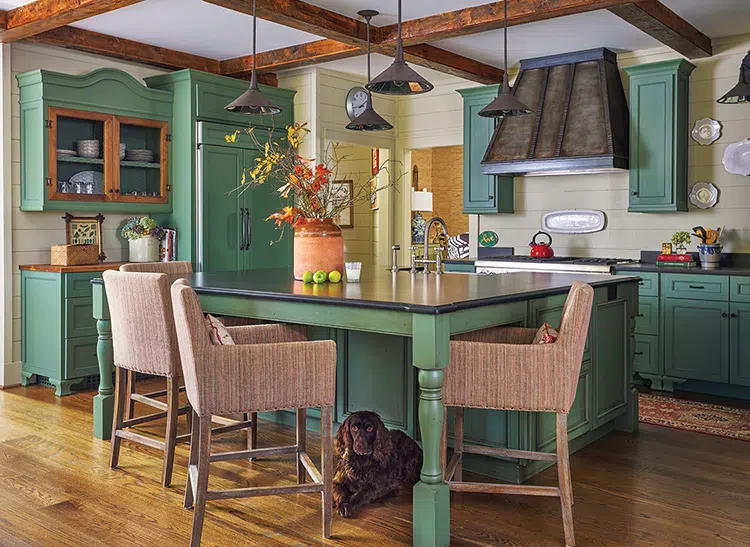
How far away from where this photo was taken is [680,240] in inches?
228

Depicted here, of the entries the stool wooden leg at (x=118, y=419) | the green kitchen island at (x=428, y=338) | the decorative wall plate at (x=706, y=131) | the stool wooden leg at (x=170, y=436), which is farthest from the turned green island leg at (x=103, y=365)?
the decorative wall plate at (x=706, y=131)

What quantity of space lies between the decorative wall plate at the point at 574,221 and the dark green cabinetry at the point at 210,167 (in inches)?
101

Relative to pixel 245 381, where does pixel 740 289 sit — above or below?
above

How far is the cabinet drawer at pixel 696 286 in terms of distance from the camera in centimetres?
524

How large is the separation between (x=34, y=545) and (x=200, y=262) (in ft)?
11.8

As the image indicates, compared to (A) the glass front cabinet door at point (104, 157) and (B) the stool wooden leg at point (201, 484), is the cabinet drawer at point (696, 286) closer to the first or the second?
(B) the stool wooden leg at point (201, 484)

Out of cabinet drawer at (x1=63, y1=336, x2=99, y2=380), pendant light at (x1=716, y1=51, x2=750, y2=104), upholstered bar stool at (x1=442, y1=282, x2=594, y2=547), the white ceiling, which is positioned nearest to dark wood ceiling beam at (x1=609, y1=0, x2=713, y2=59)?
the white ceiling

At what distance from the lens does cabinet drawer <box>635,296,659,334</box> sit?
552 cm

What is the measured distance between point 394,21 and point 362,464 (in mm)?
3490

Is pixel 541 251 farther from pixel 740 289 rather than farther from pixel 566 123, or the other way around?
pixel 740 289

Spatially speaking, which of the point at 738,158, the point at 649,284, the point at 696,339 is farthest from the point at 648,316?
the point at 738,158

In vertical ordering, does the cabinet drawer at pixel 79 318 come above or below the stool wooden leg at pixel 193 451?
above

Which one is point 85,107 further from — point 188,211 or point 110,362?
point 110,362

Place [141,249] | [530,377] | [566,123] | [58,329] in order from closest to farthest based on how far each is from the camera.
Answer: [530,377] < [58,329] < [141,249] < [566,123]
